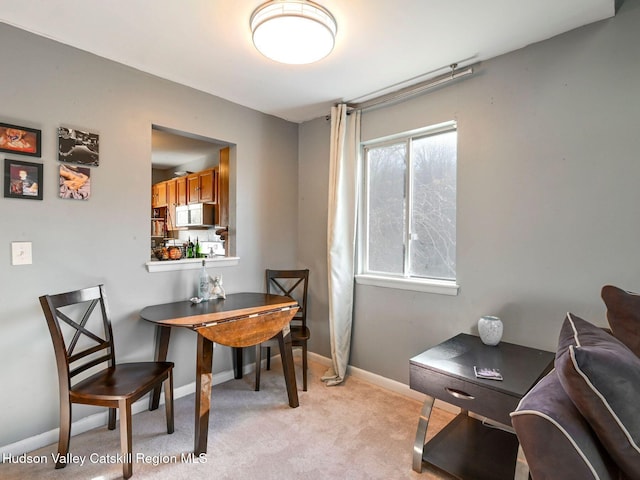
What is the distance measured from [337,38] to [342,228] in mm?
1436

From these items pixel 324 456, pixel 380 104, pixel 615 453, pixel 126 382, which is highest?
pixel 380 104

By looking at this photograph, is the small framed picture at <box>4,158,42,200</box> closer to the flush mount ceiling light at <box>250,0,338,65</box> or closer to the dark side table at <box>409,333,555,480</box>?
the flush mount ceiling light at <box>250,0,338,65</box>

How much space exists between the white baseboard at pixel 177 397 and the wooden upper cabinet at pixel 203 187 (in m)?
2.30

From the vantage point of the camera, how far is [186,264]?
258 cm

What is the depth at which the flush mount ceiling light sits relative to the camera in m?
1.61

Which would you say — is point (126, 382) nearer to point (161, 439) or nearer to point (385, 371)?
point (161, 439)

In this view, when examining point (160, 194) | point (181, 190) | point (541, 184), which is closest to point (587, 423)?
point (541, 184)

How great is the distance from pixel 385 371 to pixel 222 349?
1406 millimetres

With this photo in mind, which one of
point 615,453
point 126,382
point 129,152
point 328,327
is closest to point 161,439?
point 126,382

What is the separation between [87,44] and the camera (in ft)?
6.61

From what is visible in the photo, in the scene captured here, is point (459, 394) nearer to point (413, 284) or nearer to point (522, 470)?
point (522, 470)

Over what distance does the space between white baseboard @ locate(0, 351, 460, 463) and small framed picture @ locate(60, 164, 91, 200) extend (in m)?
1.41

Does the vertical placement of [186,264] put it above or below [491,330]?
above

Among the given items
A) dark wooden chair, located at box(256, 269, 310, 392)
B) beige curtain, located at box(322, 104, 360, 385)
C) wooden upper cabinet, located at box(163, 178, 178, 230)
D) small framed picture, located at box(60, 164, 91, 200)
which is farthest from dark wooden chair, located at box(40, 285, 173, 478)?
wooden upper cabinet, located at box(163, 178, 178, 230)
